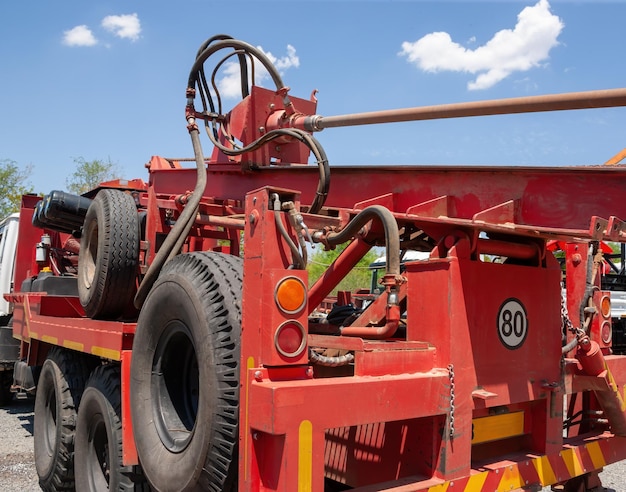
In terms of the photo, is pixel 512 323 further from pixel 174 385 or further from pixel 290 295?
pixel 174 385

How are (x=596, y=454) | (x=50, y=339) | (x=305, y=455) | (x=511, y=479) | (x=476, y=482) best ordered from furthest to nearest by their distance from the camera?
(x=50, y=339) → (x=596, y=454) → (x=511, y=479) → (x=476, y=482) → (x=305, y=455)

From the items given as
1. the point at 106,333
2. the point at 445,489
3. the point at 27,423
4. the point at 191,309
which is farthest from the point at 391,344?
the point at 27,423

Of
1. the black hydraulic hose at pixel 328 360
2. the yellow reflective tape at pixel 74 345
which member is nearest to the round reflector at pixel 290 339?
the black hydraulic hose at pixel 328 360

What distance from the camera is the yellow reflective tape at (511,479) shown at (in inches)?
118

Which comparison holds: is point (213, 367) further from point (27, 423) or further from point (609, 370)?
point (27, 423)

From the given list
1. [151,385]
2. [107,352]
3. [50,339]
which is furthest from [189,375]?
[50,339]

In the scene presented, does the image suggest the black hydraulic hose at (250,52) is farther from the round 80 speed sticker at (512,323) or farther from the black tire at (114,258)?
the round 80 speed sticker at (512,323)

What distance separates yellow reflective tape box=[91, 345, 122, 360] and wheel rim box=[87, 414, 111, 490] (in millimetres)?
444

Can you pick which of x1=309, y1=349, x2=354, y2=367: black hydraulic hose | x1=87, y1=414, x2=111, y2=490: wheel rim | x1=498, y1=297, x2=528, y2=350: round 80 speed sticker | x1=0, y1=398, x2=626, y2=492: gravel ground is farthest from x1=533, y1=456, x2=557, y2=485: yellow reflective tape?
x1=87, y1=414, x2=111, y2=490: wheel rim

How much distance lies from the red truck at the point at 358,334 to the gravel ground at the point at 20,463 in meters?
1.35

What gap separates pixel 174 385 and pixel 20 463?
361 cm

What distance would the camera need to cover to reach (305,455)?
238 centimetres

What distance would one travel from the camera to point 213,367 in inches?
108

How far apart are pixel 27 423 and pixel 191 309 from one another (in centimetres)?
612
